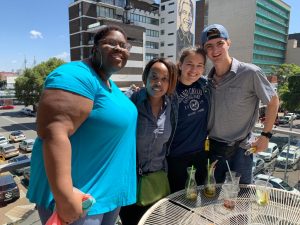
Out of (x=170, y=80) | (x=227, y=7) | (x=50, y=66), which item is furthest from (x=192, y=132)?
(x=227, y=7)

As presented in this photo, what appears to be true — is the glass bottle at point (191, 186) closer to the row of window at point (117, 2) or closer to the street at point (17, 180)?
the street at point (17, 180)

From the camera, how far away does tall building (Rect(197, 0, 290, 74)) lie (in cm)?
5247

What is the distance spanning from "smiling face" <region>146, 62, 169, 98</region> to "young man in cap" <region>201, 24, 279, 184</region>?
0.45 meters

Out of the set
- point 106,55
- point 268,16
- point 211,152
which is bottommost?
point 211,152

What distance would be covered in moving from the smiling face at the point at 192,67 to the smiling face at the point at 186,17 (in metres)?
49.3

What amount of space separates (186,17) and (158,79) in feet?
169

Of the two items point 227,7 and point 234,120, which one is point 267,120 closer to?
point 234,120

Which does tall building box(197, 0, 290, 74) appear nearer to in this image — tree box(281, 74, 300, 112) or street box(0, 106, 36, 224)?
tree box(281, 74, 300, 112)

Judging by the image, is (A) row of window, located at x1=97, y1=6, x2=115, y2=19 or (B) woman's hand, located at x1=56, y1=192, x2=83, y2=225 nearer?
(B) woman's hand, located at x1=56, y1=192, x2=83, y2=225

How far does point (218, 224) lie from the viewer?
1935mm

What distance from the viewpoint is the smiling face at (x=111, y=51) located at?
1.55 meters

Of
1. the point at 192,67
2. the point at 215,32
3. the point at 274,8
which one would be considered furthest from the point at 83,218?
the point at 274,8

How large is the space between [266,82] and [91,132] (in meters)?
1.52

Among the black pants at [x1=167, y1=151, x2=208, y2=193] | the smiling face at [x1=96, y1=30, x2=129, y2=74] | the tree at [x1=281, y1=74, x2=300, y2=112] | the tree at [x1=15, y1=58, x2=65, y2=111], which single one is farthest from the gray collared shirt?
the tree at [x1=15, y1=58, x2=65, y2=111]
